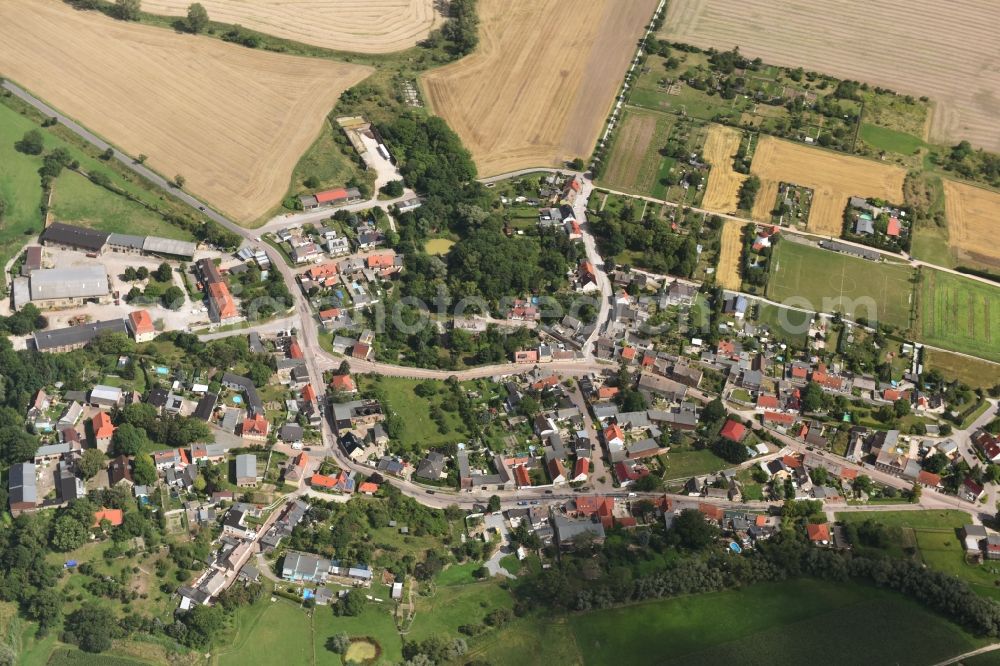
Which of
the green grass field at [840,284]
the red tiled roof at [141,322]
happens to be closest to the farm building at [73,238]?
the red tiled roof at [141,322]

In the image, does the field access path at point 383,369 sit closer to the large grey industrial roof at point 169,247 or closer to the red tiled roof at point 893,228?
the large grey industrial roof at point 169,247

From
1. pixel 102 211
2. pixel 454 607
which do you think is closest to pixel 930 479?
pixel 454 607

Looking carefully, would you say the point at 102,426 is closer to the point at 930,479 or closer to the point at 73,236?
the point at 73,236

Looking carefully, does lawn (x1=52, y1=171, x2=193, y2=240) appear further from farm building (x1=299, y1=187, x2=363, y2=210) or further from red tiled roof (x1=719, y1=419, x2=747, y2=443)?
red tiled roof (x1=719, y1=419, x2=747, y2=443)

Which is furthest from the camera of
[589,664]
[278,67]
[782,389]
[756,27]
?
[756,27]

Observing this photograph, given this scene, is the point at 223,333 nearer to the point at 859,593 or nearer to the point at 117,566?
the point at 117,566

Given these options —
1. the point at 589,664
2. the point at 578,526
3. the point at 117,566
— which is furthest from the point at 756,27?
the point at 117,566
